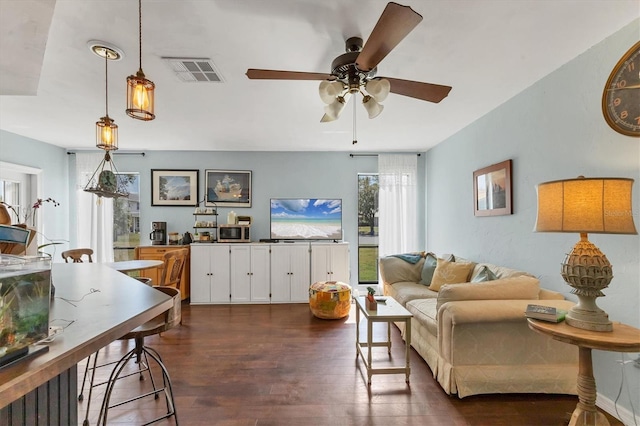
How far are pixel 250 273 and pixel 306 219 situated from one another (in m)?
1.25

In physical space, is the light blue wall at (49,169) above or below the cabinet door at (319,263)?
above

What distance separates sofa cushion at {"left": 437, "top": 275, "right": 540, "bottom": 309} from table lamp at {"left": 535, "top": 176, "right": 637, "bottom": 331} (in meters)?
0.55

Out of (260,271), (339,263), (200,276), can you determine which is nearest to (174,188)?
(200,276)

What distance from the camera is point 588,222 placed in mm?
1560

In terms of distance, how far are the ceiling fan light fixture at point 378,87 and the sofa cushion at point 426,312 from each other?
5.96ft

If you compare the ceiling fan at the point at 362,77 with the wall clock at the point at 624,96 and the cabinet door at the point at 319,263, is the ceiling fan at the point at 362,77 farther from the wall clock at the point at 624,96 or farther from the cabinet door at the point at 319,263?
the cabinet door at the point at 319,263

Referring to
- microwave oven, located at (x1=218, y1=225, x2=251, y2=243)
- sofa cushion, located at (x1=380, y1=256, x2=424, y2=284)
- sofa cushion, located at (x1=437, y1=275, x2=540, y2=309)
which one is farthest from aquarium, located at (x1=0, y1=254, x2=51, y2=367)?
microwave oven, located at (x1=218, y1=225, x2=251, y2=243)

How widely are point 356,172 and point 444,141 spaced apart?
1.47m

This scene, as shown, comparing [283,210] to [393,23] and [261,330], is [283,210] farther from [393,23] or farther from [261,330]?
[393,23]

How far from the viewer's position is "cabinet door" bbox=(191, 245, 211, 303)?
456 cm

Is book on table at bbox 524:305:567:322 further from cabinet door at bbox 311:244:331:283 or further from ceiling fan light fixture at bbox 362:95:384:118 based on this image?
cabinet door at bbox 311:244:331:283

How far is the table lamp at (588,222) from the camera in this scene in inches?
60.1

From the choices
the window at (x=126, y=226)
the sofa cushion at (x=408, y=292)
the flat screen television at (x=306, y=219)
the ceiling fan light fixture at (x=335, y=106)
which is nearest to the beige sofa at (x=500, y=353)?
the sofa cushion at (x=408, y=292)

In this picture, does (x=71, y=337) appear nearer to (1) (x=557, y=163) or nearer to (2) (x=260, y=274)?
(1) (x=557, y=163)
